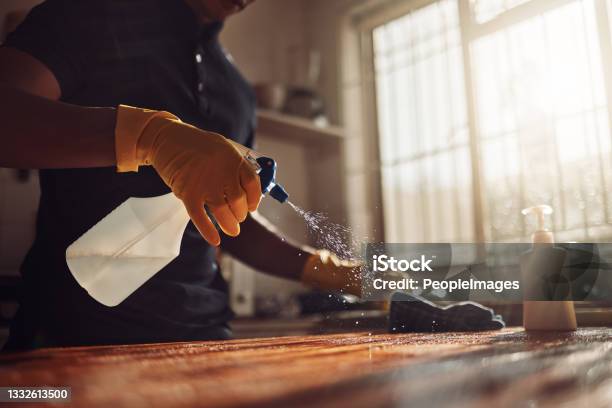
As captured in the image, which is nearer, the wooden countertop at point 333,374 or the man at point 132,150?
the wooden countertop at point 333,374

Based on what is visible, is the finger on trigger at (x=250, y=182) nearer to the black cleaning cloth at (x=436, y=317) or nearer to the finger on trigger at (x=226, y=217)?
the finger on trigger at (x=226, y=217)

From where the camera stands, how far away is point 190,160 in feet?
2.52

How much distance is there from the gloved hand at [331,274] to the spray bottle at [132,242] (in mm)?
383

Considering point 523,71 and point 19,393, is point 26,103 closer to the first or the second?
point 19,393

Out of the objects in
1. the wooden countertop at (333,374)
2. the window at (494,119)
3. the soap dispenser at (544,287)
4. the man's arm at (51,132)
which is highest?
the window at (494,119)

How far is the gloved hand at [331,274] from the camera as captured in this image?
1.15m

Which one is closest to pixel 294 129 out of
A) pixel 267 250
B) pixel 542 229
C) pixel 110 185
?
pixel 267 250

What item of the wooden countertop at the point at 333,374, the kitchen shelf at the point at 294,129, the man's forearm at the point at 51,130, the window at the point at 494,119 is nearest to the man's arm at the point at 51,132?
the man's forearm at the point at 51,130

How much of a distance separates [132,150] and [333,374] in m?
0.49

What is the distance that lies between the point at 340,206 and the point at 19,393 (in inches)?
110

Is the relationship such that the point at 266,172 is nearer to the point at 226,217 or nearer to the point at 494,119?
the point at 226,217

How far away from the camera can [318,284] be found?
120 cm

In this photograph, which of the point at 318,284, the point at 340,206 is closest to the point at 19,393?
the point at 318,284

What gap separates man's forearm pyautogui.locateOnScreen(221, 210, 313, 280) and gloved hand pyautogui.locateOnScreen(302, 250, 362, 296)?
41 mm
